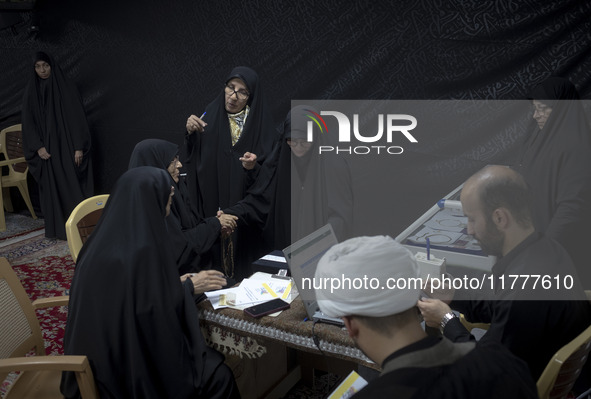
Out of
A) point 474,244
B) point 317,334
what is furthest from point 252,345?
point 474,244

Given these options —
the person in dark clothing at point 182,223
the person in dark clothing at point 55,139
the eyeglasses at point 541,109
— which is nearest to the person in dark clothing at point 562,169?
the eyeglasses at point 541,109

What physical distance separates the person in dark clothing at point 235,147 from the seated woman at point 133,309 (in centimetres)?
135

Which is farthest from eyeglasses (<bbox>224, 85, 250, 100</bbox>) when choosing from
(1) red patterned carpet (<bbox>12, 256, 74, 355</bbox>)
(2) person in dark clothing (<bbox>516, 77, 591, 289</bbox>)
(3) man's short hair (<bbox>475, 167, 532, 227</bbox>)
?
(3) man's short hair (<bbox>475, 167, 532, 227</bbox>)

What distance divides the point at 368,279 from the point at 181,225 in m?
1.84

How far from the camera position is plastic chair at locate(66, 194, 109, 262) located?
254cm

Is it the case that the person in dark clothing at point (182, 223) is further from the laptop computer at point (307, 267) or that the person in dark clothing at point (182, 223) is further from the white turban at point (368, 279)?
the white turban at point (368, 279)

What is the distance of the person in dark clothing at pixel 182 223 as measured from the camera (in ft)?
8.80

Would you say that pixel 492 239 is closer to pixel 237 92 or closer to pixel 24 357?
pixel 24 357

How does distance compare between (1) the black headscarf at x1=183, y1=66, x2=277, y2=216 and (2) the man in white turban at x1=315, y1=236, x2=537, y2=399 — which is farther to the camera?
(1) the black headscarf at x1=183, y1=66, x2=277, y2=216

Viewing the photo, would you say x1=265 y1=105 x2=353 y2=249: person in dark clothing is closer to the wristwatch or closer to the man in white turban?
the wristwatch

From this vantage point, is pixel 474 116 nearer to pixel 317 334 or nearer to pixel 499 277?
pixel 499 277

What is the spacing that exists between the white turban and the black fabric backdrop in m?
2.28

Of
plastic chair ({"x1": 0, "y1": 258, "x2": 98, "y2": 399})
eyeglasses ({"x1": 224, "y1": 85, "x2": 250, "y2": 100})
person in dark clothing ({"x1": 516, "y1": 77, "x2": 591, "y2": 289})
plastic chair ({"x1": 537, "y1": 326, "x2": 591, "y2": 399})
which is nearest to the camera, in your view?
plastic chair ({"x1": 537, "y1": 326, "x2": 591, "y2": 399})

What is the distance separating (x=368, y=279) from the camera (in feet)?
3.71
